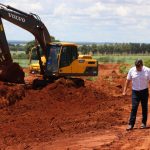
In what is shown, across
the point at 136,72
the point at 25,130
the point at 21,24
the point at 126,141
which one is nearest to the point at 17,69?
the point at 21,24

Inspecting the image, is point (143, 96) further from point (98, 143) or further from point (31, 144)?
point (31, 144)

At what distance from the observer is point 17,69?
70.6ft

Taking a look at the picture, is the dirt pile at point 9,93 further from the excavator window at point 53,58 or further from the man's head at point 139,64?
the man's head at point 139,64

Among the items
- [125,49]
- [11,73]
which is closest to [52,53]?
[11,73]

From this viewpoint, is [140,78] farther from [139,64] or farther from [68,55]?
[68,55]

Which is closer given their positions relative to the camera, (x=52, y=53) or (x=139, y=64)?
(x=139, y=64)

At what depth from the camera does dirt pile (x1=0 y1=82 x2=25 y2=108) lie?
61.4 ft

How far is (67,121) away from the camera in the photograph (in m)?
16.1

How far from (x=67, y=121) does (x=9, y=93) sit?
12.9ft

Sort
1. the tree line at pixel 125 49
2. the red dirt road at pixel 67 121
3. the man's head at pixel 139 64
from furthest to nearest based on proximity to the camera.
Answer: the tree line at pixel 125 49
the man's head at pixel 139 64
the red dirt road at pixel 67 121

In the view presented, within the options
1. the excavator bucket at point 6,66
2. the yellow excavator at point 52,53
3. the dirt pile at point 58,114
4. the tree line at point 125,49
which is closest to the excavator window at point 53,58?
the yellow excavator at point 52,53

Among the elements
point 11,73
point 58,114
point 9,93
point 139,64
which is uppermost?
point 139,64

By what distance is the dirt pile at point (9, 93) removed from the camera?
61.4 feet

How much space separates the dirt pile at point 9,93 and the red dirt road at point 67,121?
0.13 feet
